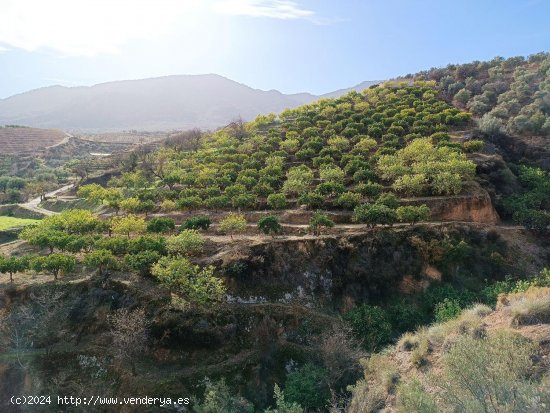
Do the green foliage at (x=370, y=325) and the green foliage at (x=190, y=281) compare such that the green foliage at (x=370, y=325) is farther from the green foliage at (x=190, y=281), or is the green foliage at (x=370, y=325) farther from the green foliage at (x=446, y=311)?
the green foliage at (x=190, y=281)

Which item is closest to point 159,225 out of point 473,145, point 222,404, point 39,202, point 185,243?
point 185,243

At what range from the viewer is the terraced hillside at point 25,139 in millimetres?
105375

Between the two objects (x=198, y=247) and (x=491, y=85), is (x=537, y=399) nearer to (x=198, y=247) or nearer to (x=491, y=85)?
(x=198, y=247)

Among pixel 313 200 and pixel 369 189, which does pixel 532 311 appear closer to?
pixel 369 189

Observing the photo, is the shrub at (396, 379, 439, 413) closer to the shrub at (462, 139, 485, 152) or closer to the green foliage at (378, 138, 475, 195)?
the green foliage at (378, 138, 475, 195)

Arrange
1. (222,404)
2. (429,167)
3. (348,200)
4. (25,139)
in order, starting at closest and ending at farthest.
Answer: (222,404) < (348,200) < (429,167) < (25,139)

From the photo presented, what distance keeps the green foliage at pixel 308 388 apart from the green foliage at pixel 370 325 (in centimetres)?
453

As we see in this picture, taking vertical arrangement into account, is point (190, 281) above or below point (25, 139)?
below

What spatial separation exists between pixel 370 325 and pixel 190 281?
12.1 metres

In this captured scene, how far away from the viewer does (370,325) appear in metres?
26.0

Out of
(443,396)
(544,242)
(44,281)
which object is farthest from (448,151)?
(44,281)

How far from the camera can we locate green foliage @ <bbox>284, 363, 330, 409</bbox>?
67.2 ft

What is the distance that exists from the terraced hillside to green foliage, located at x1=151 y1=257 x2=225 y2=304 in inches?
3868

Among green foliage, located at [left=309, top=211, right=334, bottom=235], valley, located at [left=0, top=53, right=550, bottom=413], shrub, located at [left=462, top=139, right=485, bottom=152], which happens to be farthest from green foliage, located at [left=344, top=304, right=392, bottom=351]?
shrub, located at [left=462, top=139, right=485, bottom=152]
